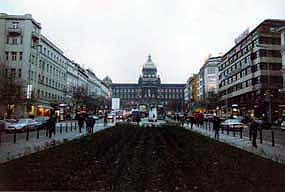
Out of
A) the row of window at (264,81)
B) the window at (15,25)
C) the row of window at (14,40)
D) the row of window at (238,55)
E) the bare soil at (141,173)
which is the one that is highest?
the window at (15,25)

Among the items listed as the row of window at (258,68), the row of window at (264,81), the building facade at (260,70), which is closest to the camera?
the building facade at (260,70)

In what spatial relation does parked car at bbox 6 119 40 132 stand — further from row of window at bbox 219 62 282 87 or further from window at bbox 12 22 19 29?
row of window at bbox 219 62 282 87

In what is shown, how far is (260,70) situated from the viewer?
67.2 metres

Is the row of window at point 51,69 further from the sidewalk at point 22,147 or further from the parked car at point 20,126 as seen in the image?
the sidewalk at point 22,147

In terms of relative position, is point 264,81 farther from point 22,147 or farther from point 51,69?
point 22,147

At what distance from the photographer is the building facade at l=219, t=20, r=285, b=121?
211ft

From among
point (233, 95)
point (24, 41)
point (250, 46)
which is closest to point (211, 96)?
point (233, 95)

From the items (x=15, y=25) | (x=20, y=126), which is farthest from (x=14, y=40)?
(x=20, y=126)

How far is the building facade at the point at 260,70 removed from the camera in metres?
64.3

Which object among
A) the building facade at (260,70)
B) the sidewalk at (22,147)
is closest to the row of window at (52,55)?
the building facade at (260,70)

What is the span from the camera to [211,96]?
3942 inches

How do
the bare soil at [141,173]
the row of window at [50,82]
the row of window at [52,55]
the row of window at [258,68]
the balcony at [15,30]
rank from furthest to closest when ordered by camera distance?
1. the row of window at [52,55]
2. the row of window at [50,82]
3. the row of window at [258,68]
4. the balcony at [15,30]
5. the bare soil at [141,173]

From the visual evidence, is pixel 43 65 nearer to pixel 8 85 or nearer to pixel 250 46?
pixel 8 85

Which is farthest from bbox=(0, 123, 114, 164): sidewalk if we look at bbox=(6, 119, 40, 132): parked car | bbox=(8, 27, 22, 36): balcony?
bbox=(8, 27, 22, 36): balcony
